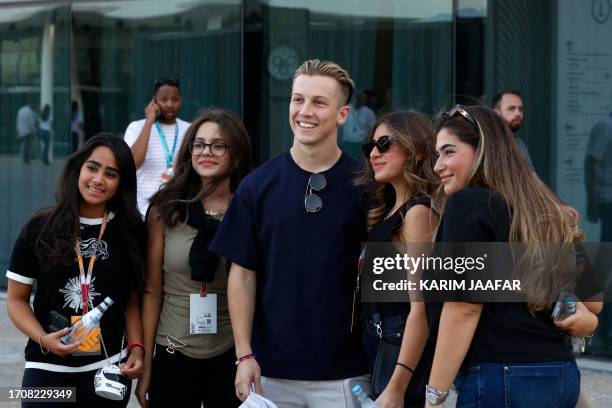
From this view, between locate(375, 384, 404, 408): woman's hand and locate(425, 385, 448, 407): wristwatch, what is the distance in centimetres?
37

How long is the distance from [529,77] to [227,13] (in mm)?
3195

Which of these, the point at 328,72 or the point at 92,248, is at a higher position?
the point at 328,72

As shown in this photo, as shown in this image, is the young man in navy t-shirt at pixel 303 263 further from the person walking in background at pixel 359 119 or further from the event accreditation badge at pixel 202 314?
the person walking in background at pixel 359 119

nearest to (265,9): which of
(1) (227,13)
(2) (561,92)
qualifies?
(1) (227,13)

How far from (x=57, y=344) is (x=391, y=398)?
1.34 meters

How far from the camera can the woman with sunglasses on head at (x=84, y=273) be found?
422 centimetres

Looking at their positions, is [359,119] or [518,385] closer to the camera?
[518,385]

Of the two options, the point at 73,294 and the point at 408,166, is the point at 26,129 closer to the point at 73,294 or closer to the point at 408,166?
the point at 73,294

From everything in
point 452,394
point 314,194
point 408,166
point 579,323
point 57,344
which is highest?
point 408,166

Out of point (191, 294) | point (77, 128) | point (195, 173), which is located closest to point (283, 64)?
point (77, 128)

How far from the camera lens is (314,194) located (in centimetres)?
406

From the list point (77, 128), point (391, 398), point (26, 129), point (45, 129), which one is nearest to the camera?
point (391, 398)

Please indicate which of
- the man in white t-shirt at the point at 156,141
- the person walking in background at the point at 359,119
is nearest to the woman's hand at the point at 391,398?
the man in white t-shirt at the point at 156,141

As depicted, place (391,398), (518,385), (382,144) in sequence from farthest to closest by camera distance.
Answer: (382,144), (391,398), (518,385)
